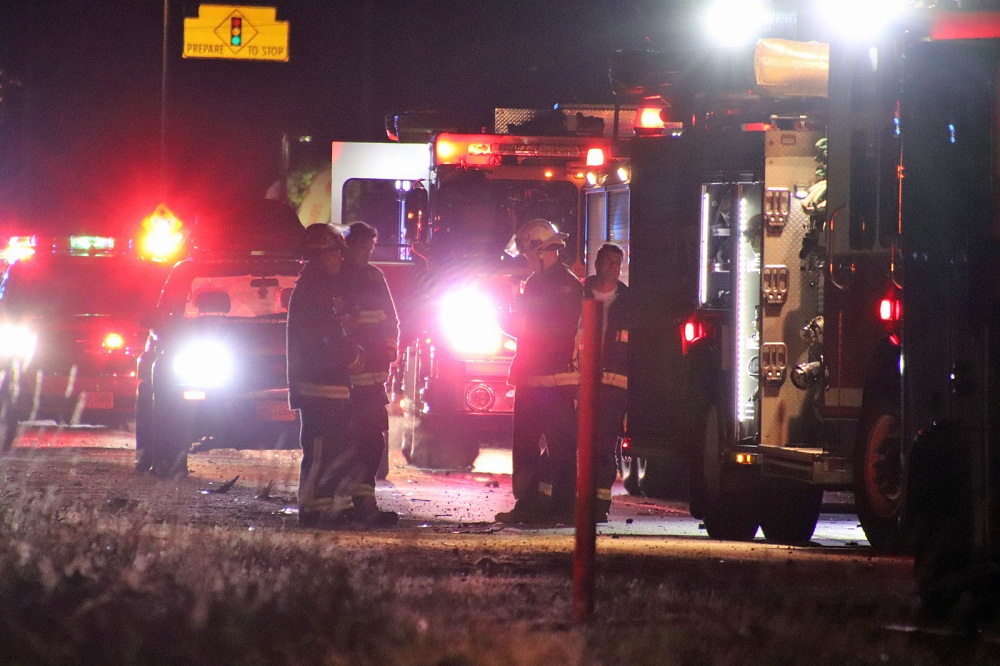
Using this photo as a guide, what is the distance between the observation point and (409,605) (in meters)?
6.81

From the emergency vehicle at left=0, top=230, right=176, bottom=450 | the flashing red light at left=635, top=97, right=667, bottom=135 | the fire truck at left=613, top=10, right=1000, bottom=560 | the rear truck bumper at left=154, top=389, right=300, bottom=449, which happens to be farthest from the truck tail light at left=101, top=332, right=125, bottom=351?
the fire truck at left=613, top=10, right=1000, bottom=560

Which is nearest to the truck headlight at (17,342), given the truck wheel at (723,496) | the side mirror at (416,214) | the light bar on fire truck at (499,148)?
the side mirror at (416,214)

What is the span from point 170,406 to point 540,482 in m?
4.18

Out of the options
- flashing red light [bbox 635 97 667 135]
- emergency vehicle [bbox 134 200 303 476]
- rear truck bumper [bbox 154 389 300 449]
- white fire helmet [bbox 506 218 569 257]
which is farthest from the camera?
rear truck bumper [bbox 154 389 300 449]

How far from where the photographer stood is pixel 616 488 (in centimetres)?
1611

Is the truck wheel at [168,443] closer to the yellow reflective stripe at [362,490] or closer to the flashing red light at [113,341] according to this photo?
the yellow reflective stripe at [362,490]

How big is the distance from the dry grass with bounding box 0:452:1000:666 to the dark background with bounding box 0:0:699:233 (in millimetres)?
27404

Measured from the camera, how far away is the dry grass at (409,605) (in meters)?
5.88

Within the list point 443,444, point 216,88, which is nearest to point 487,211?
point 443,444

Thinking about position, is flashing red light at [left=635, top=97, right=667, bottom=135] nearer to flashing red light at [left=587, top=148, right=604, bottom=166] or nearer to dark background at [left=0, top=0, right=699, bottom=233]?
flashing red light at [left=587, top=148, right=604, bottom=166]

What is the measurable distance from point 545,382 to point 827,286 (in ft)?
8.22

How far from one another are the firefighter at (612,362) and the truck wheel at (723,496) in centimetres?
84

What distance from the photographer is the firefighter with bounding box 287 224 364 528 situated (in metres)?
11.3

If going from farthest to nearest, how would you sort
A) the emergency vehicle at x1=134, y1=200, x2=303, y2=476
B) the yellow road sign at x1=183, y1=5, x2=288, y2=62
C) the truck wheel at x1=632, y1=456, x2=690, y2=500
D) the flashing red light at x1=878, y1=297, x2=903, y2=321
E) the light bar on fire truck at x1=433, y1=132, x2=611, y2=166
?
the yellow road sign at x1=183, y1=5, x2=288, y2=62 → the light bar on fire truck at x1=433, y1=132, x2=611, y2=166 → the emergency vehicle at x1=134, y1=200, x2=303, y2=476 → the truck wheel at x1=632, y1=456, x2=690, y2=500 → the flashing red light at x1=878, y1=297, x2=903, y2=321
